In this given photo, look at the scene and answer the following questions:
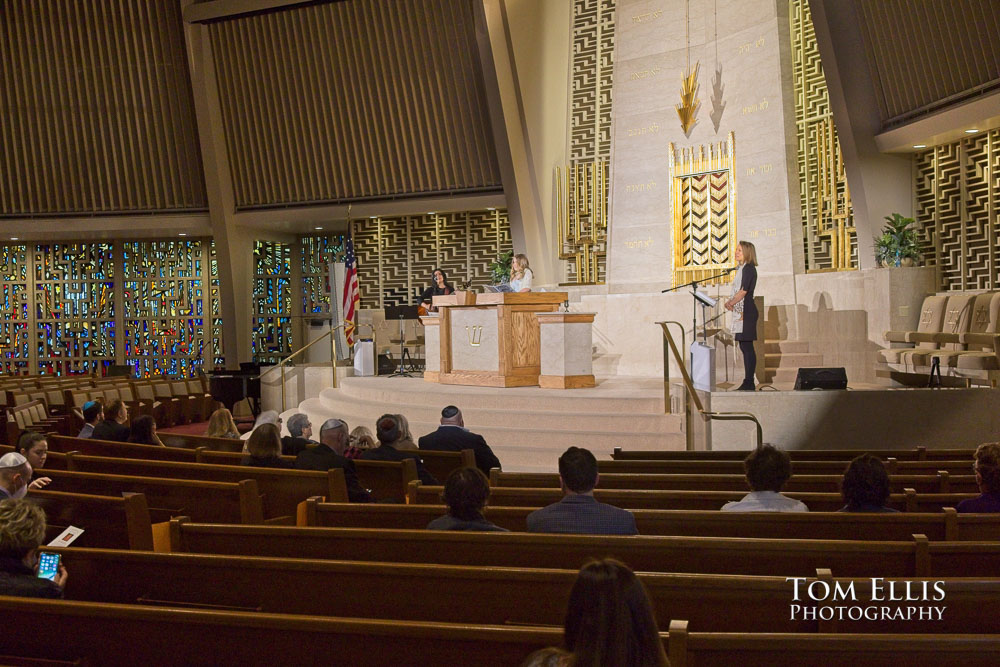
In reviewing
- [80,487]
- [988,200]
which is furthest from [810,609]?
[988,200]

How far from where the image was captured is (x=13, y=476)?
3436 millimetres

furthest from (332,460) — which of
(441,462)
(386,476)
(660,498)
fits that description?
(660,498)

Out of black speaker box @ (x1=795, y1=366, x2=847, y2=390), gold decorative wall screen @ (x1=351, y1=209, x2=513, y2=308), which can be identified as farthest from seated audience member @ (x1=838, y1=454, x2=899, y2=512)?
gold decorative wall screen @ (x1=351, y1=209, x2=513, y2=308)

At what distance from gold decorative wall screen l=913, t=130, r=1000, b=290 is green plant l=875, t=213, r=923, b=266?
0.30m

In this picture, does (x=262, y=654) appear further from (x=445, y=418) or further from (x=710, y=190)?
(x=710, y=190)

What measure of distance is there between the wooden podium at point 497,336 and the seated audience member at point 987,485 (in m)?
5.26

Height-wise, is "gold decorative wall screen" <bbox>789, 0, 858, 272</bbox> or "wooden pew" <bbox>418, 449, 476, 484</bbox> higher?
"gold decorative wall screen" <bbox>789, 0, 858, 272</bbox>

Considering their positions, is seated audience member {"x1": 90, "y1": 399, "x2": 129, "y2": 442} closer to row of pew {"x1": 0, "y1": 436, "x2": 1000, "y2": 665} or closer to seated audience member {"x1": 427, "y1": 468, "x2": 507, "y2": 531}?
row of pew {"x1": 0, "y1": 436, "x2": 1000, "y2": 665}

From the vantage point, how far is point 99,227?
47.6 feet

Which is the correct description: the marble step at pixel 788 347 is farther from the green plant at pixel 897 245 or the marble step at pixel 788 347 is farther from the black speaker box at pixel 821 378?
the black speaker box at pixel 821 378

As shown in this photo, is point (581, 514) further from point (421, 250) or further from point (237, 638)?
point (421, 250)

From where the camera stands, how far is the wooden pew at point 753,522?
2.75m

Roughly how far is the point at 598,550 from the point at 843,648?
3.05ft

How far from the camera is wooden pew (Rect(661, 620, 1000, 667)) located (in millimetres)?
1592
